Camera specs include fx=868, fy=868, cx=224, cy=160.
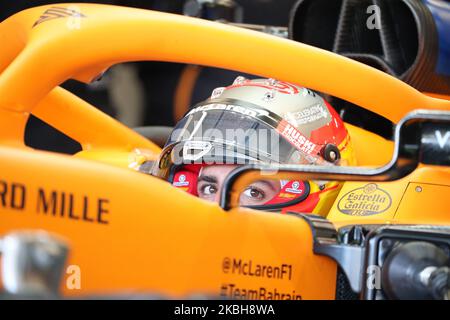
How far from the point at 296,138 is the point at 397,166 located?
658mm

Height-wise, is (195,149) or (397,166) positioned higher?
(397,166)

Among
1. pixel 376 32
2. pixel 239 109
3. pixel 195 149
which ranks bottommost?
pixel 195 149

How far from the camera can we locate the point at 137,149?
2.61m

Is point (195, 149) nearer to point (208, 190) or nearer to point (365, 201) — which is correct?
point (208, 190)

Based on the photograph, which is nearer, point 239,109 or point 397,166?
point 397,166

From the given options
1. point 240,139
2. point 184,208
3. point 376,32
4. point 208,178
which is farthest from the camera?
point 376,32

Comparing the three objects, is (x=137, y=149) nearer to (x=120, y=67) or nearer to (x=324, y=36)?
A: (x=324, y=36)

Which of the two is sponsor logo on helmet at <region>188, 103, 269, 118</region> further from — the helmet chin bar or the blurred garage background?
the helmet chin bar

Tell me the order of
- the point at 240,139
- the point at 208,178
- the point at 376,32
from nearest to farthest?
the point at 240,139
the point at 208,178
the point at 376,32

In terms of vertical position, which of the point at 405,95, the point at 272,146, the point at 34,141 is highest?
the point at 405,95

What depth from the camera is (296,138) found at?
202cm

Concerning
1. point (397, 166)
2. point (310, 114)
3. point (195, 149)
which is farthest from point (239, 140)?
point (397, 166)
